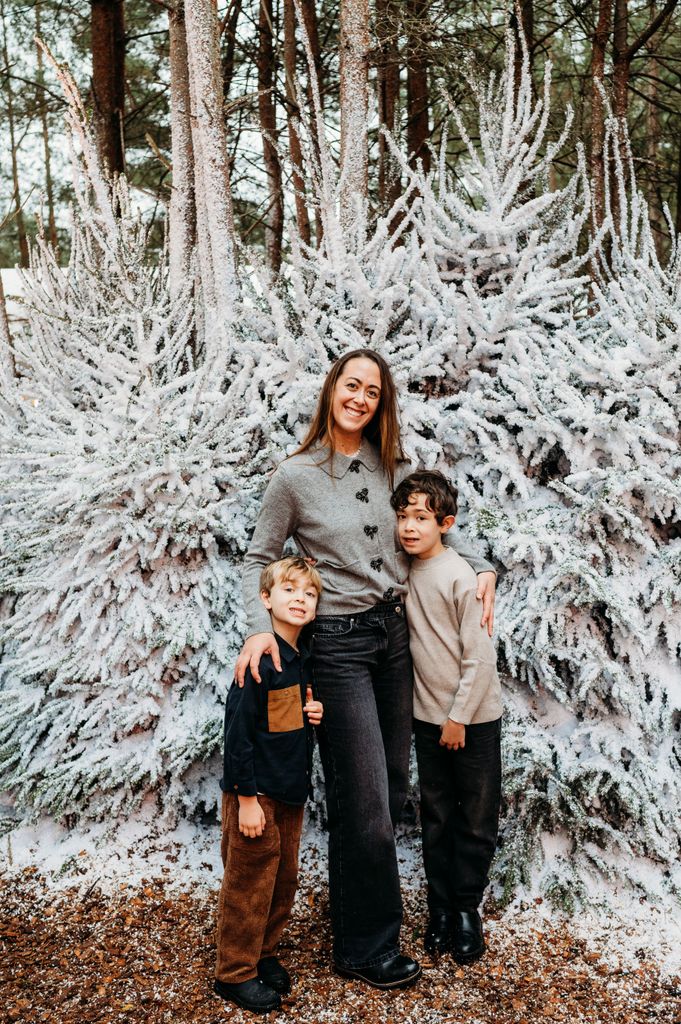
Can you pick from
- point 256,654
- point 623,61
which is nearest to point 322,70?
point 623,61

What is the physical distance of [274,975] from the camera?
246cm

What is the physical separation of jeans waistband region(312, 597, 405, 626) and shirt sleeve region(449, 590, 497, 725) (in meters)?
0.19

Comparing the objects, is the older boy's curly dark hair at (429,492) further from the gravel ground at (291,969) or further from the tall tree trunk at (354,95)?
the tall tree trunk at (354,95)

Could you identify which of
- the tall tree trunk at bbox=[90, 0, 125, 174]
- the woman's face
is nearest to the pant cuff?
the woman's face

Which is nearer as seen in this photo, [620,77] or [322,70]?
[620,77]

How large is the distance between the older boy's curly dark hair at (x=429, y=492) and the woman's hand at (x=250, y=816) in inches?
39.9

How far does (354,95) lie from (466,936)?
4054mm

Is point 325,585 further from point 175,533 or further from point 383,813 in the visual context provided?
point 175,533

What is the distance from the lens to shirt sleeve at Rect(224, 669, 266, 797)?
2.29m

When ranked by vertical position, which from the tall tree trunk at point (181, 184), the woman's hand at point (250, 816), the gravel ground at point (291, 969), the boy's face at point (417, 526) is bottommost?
the gravel ground at point (291, 969)

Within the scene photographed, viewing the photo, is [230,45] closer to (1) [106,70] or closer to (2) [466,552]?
(1) [106,70]

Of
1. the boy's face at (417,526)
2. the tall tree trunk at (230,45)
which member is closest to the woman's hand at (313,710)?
the boy's face at (417,526)

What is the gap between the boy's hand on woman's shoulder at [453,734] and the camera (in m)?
2.52

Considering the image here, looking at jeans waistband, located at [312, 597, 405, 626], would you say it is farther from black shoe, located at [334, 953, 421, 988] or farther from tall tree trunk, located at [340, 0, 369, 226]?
tall tree trunk, located at [340, 0, 369, 226]
